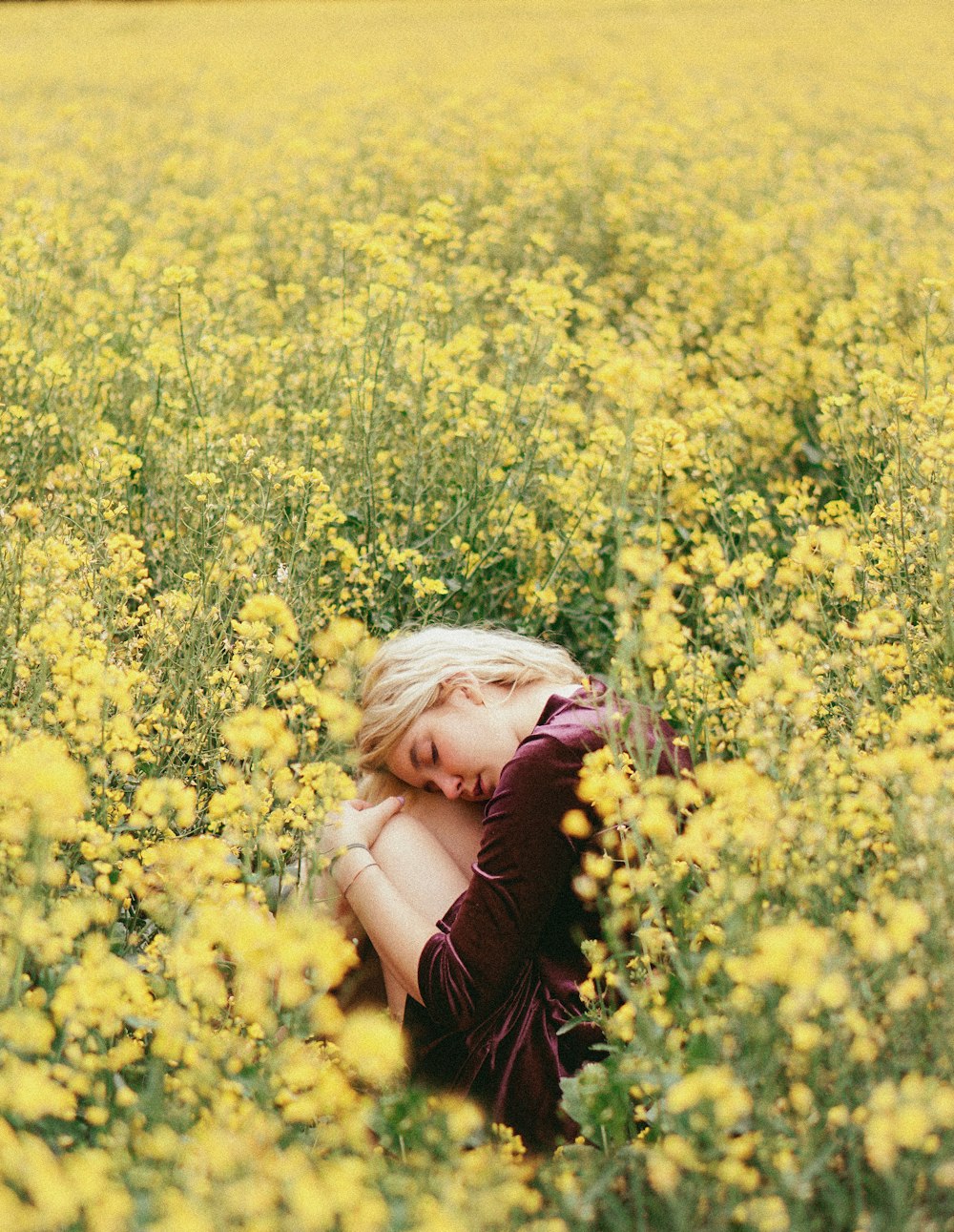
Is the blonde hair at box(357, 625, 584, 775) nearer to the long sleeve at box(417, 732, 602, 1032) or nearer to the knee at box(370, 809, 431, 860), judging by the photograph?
the knee at box(370, 809, 431, 860)

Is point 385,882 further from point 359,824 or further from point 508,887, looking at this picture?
point 508,887

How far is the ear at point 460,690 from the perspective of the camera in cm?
296

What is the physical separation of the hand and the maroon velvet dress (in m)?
0.34

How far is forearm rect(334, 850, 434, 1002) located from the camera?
267 cm

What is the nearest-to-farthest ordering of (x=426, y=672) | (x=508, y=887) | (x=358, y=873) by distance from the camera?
(x=508, y=887), (x=358, y=873), (x=426, y=672)

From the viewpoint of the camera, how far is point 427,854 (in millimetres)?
2961

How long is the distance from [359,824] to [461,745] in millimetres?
328

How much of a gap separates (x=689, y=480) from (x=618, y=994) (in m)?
2.52

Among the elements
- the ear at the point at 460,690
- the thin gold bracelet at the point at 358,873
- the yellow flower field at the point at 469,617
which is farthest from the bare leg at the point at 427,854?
the ear at the point at 460,690

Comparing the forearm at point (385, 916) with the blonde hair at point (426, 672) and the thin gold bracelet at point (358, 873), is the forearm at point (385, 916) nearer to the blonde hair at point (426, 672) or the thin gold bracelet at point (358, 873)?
the thin gold bracelet at point (358, 873)

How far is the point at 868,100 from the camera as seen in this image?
10648mm

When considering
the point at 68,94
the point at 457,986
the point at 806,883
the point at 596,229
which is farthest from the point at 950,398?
the point at 68,94

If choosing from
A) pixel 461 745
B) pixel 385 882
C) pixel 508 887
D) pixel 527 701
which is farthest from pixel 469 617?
pixel 508 887

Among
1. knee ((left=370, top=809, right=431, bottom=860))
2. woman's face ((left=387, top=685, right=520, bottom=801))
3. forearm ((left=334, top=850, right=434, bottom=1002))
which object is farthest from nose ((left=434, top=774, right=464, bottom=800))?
forearm ((left=334, top=850, right=434, bottom=1002))
